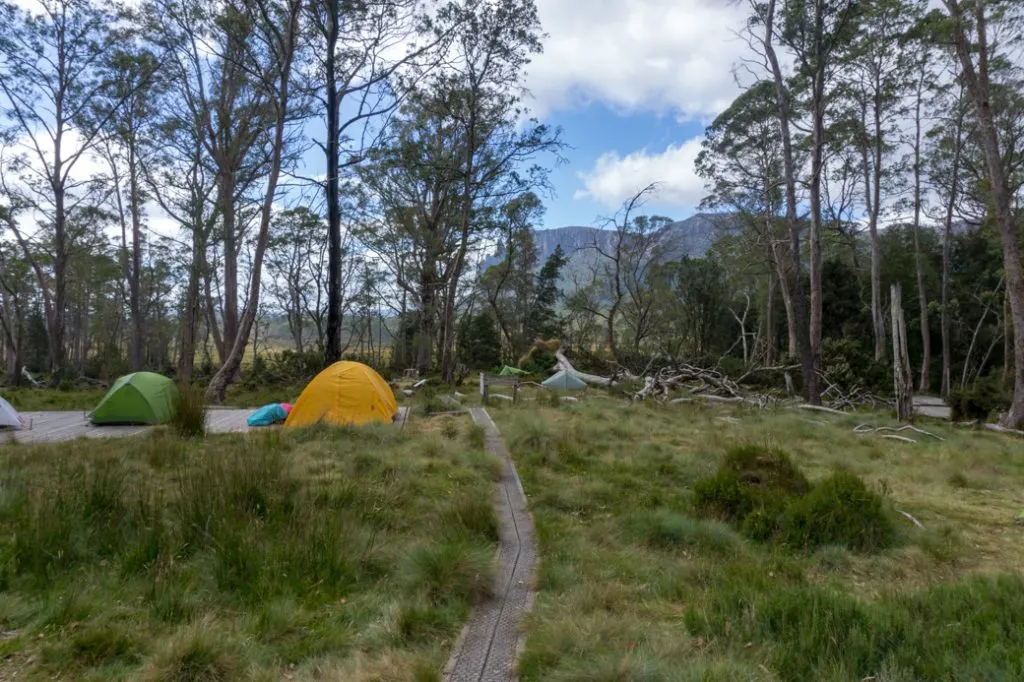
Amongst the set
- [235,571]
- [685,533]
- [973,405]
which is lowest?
[973,405]

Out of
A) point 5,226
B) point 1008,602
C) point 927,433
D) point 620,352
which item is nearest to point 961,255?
point 620,352

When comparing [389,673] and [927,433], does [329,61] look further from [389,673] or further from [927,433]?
[927,433]

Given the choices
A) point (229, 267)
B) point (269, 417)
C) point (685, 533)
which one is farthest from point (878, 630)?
point (229, 267)

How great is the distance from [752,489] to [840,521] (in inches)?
29.8

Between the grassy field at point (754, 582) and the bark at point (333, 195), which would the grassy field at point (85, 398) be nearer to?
the bark at point (333, 195)

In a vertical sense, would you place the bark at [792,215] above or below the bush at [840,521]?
above

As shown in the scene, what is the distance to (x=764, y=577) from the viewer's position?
10.9 ft

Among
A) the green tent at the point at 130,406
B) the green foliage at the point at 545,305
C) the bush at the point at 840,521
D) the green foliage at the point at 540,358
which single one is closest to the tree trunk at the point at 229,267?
the green tent at the point at 130,406

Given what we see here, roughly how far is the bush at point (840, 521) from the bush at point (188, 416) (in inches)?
266

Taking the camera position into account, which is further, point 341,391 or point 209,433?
point 341,391

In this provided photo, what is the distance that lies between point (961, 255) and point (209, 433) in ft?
115

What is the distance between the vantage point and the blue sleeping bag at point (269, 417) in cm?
941

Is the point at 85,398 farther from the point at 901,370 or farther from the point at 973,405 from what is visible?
the point at 973,405

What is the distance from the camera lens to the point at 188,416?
7168mm
